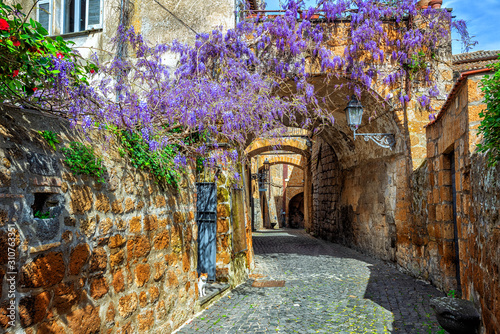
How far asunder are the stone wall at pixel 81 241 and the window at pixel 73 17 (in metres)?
5.07

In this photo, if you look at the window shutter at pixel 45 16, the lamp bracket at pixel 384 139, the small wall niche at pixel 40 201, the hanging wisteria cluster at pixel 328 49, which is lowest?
the small wall niche at pixel 40 201

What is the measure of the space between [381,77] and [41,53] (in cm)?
657

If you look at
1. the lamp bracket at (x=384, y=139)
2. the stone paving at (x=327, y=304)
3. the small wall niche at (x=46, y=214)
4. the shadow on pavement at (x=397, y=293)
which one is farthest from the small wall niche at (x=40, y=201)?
the lamp bracket at (x=384, y=139)

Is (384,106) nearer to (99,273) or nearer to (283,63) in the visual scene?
(283,63)

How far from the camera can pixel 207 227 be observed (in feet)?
19.6

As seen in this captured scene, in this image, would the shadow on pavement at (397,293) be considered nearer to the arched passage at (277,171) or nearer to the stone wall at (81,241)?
the stone wall at (81,241)

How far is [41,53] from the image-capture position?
2.17 meters

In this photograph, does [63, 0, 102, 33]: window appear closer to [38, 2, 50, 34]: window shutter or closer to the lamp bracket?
[38, 2, 50, 34]: window shutter

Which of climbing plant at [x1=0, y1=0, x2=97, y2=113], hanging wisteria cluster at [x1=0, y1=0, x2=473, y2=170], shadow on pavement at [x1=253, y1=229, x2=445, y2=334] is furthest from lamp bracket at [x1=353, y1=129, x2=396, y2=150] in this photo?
climbing plant at [x1=0, y1=0, x2=97, y2=113]

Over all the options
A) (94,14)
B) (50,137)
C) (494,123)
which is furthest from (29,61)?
(94,14)

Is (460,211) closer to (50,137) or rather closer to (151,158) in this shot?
(151,158)

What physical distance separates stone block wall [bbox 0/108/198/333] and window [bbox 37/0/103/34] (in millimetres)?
5137

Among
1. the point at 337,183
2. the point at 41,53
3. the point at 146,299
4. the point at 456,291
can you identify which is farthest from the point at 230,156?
the point at 337,183

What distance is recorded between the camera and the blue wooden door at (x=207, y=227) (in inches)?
231
